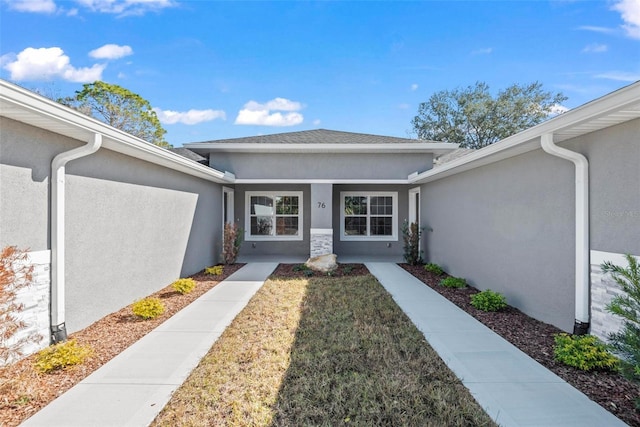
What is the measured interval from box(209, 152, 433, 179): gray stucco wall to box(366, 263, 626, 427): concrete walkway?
6229 millimetres

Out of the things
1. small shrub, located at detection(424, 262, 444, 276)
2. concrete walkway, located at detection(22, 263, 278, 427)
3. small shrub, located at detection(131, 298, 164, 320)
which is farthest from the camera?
small shrub, located at detection(424, 262, 444, 276)

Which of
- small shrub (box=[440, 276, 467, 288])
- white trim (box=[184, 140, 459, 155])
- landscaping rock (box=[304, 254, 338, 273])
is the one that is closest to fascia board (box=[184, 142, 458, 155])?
white trim (box=[184, 140, 459, 155])

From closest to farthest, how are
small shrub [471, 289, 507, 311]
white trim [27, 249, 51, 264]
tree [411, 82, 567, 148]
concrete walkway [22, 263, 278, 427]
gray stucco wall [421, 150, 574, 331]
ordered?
concrete walkway [22, 263, 278, 427] → white trim [27, 249, 51, 264] → gray stucco wall [421, 150, 574, 331] → small shrub [471, 289, 507, 311] → tree [411, 82, 567, 148]

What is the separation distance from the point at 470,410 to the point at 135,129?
30.5 m

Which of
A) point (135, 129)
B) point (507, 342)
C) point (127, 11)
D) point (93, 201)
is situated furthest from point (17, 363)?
point (135, 129)

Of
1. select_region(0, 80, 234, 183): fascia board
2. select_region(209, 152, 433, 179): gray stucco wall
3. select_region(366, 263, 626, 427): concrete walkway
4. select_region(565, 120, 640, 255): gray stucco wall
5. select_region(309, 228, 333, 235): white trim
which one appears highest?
select_region(209, 152, 433, 179): gray stucco wall

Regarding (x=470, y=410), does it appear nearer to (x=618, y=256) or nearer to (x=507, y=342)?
(x=507, y=342)

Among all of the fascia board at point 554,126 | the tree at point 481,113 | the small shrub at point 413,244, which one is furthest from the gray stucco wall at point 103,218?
the tree at point 481,113

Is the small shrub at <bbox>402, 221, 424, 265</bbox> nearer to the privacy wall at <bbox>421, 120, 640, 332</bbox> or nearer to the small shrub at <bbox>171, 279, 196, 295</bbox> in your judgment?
the privacy wall at <bbox>421, 120, 640, 332</bbox>

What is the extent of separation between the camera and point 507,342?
460cm

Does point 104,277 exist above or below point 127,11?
below

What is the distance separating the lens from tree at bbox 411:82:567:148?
2759 centimetres

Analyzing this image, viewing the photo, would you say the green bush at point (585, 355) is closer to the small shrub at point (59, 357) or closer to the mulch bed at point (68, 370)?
the mulch bed at point (68, 370)

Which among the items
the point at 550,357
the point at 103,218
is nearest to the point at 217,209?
the point at 103,218
